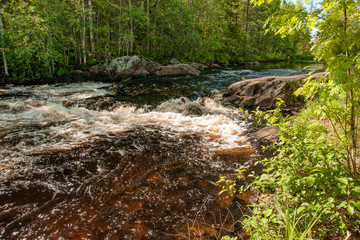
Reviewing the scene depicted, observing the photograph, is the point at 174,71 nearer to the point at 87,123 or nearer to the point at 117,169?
the point at 87,123

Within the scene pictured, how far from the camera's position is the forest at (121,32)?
13477 mm

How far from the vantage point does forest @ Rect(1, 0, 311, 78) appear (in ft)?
44.2

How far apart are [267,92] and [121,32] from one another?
55.9 feet

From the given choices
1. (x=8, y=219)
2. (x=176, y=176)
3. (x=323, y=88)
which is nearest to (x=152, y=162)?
(x=176, y=176)

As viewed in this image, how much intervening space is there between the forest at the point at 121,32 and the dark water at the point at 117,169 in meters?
2.96

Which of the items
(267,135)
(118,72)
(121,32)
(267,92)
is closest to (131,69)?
(118,72)

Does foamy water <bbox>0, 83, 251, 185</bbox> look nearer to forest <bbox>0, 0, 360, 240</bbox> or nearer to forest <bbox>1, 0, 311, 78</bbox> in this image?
forest <bbox>0, 0, 360, 240</bbox>

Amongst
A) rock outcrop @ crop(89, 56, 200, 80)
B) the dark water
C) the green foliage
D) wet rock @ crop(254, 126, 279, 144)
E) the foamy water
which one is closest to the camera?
the green foliage

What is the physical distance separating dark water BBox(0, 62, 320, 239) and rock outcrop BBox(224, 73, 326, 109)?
149 centimetres

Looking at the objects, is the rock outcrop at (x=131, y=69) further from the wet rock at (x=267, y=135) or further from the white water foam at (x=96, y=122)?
the wet rock at (x=267, y=135)

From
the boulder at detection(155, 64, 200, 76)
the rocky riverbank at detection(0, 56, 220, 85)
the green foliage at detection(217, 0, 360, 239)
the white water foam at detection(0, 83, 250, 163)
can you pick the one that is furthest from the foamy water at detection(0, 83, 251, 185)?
the boulder at detection(155, 64, 200, 76)

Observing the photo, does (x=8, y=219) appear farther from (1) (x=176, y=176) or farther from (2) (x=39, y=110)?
(2) (x=39, y=110)

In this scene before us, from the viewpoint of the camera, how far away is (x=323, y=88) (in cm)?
226

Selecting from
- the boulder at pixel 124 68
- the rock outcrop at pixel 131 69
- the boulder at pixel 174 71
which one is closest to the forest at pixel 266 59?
the boulder at pixel 124 68
